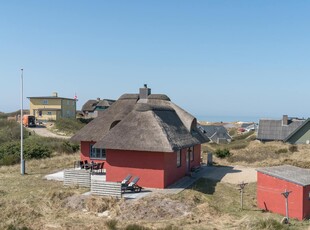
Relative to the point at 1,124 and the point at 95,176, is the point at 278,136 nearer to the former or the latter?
the point at 95,176

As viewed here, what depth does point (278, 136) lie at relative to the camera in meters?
51.5

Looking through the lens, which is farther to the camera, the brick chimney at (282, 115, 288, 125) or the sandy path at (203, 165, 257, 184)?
the brick chimney at (282, 115, 288, 125)

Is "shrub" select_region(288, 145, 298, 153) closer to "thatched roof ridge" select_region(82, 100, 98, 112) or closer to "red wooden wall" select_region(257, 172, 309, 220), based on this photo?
"red wooden wall" select_region(257, 172, 309, 220)

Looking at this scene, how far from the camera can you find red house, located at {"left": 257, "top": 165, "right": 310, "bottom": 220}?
643 inches

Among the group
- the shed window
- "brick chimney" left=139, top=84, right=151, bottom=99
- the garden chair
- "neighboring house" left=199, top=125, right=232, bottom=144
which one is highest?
"brick chimney" left=139, top=84, right=151, bottom=99

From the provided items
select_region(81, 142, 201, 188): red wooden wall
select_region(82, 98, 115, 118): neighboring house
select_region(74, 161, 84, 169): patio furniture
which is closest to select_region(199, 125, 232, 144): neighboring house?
select_region(82, 98, 115, 118): neighboring house

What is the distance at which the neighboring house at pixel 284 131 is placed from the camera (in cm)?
4831

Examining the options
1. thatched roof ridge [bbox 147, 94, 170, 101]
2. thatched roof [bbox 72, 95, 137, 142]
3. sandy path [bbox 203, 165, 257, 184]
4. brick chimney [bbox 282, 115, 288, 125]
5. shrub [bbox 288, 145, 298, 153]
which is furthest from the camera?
brick chimney [bbox 282, 115, 288, 125]

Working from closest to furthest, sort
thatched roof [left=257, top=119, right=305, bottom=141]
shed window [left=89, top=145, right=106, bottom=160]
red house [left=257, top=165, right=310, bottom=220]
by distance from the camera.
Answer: red house [left=257, top=165, right=310, bottom=220]
shed window [left=89, top=145, right=106, bottom=160]
thatched roof [left=257, top=119, right=305, bottom=141]

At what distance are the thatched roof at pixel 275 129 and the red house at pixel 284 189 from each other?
33.6 meters

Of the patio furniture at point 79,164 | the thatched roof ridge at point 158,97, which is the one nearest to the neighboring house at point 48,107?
the patio furniture at point 79,164

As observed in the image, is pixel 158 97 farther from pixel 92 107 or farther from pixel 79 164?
pixel 92 107

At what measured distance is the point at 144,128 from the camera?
21.0 meters

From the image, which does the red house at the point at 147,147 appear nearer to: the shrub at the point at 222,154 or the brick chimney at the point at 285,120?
the shrub at the point at 222,154
